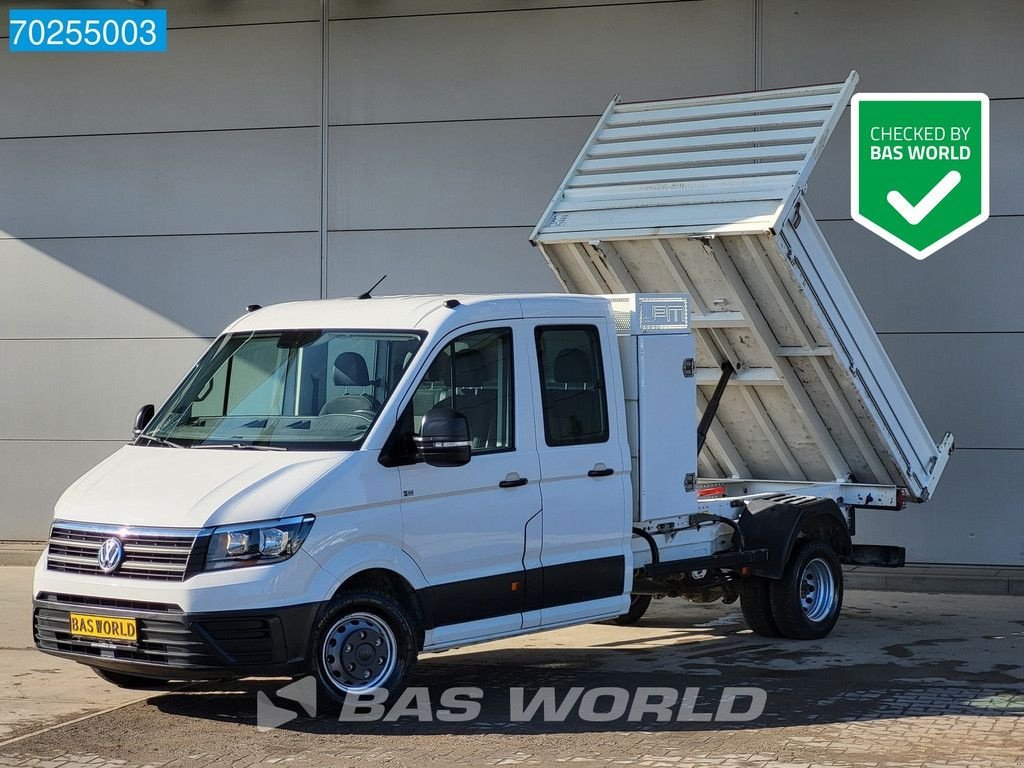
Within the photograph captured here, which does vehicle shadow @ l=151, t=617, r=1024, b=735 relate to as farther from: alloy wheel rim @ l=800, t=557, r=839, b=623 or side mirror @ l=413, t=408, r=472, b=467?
side mirror @ l=413, t=408, r=472, b=467

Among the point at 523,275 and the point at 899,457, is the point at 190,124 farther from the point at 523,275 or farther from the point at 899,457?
the point at 899,457

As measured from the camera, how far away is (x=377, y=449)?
7.84 m

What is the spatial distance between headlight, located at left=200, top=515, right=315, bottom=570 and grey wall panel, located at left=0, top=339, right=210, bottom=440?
899cm

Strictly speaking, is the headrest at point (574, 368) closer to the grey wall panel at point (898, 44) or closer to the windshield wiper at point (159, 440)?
the windshield wiper at point (159, 440)

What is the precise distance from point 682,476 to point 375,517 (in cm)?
242

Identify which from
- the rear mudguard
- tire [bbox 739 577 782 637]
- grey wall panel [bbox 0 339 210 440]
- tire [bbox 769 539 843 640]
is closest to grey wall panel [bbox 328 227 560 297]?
grey wall panel [bbox 0 339 210 440]

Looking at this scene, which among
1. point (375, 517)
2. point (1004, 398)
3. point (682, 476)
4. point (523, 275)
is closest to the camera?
point (375, 517)

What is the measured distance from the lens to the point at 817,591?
1071cm

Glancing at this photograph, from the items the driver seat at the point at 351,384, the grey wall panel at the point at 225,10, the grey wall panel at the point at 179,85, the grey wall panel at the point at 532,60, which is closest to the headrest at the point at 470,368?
the driver seat at the point at 351,384

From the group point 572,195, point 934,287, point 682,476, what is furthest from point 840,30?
point 682,476

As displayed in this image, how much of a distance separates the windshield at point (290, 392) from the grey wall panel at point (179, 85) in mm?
7774

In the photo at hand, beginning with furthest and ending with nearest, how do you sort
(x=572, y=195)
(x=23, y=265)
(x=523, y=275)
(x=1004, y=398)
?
1. (x=23, y=265)
2. (x=523, y=275)
3. (x=1004, y=398)
4. (x=572, y=195)

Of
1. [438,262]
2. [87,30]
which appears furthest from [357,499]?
[87,30]

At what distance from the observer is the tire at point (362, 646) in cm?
765
